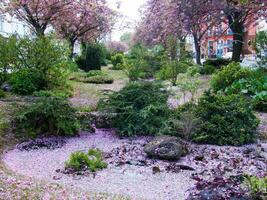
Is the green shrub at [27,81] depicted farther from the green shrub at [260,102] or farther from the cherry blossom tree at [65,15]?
the green shrub at [260,102]

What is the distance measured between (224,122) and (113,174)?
113 inches

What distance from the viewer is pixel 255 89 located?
412 inches

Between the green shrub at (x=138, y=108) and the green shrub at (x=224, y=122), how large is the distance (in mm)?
782

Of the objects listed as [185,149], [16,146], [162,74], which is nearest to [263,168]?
[185,149]

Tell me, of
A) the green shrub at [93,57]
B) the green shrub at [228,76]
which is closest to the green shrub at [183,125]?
the green shrub at [228,76]

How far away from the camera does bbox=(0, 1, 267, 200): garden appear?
4.72 m

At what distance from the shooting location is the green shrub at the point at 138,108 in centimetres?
760

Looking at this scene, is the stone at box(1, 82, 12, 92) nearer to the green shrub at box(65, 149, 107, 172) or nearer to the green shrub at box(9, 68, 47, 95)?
the green shrub at box(9, 68, 47, 95)

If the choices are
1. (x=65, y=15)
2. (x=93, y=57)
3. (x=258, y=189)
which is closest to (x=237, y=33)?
(x=93, y=57)

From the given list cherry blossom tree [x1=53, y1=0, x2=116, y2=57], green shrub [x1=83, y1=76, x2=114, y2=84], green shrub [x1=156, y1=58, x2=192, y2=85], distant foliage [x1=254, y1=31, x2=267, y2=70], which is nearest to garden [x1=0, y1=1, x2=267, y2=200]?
distant foliage [x1=254, y1=31, x2=267, y2=70]

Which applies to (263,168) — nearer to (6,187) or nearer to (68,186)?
(68,186)

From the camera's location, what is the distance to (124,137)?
7586 millimetres

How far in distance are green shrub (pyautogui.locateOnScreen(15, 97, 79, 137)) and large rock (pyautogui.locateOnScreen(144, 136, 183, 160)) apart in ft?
6.34

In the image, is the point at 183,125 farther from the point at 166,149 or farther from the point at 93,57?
the point at 93,57
